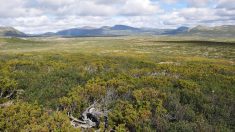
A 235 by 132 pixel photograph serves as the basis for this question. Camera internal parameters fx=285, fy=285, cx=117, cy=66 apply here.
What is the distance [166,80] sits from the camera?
15586 millimetres

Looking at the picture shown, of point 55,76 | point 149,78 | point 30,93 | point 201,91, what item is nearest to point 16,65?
point 55,76

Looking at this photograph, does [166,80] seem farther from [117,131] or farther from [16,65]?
[16,65]

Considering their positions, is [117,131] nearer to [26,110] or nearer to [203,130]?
[203,130]

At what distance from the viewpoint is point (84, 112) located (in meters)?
11.8

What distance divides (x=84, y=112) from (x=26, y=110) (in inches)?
93.2

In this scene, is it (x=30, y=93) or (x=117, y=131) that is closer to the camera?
(x=117, y=131)

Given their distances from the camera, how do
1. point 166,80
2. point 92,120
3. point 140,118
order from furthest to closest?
point 166,80 < point 92,120 < point 140,118

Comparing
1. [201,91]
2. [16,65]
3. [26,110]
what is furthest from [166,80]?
[16,65]

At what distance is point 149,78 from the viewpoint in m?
15.9

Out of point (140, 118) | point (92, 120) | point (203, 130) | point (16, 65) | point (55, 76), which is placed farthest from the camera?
point (16, 65)

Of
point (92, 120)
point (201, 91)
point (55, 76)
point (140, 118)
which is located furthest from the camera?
point (55, 76)

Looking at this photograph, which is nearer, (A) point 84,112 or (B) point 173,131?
(B) point 173,131

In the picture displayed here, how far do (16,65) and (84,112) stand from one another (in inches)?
535

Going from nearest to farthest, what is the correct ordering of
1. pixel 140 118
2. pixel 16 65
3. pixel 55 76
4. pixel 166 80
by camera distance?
pixel 140 118 < pixel 166 80 < pixel 55 76 < pixel 16 65
